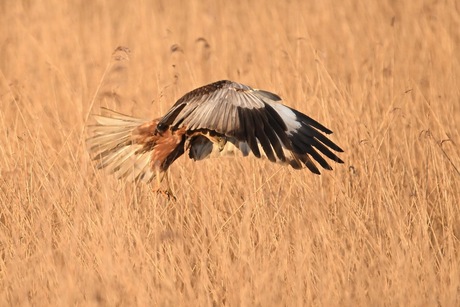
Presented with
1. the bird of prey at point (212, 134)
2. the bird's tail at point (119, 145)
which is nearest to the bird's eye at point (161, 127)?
the bird of prey at point (212, 134)

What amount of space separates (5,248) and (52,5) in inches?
214

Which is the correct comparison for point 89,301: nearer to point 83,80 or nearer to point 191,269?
point 191,269

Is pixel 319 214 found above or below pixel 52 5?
below

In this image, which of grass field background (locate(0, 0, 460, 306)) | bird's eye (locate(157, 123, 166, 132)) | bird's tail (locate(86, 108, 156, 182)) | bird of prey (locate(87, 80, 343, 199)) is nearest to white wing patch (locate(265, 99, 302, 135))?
bird of prey (locate(87, 80, 343, 199))

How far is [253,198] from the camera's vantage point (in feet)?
17.4

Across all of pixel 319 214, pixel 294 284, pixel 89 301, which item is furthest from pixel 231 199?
pixel 89 301

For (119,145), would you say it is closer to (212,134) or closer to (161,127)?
(161,127)

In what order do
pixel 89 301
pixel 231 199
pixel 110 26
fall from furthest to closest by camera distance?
pixel 110 26
pixel 231 199
pixel 89 301

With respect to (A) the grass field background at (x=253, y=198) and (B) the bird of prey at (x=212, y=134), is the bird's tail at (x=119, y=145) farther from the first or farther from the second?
(A) the grass field background at (x=253, y=198)

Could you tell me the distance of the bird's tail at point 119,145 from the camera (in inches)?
230

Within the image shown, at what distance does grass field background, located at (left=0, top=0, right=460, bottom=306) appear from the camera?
431 centimetres

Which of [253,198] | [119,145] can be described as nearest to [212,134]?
[253,198]

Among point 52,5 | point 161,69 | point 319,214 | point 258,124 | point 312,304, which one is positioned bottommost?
point 312,304

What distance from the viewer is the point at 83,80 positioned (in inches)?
305
